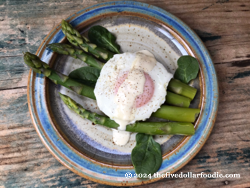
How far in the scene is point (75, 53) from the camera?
7.60ft

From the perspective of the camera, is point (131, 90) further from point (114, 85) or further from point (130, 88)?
point (114, 85)

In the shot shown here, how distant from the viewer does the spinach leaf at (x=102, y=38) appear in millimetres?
2385

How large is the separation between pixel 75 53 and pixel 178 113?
4.99 ft

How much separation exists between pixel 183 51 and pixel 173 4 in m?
0.79

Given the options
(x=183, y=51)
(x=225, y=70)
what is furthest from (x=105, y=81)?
(x=225, y=70)

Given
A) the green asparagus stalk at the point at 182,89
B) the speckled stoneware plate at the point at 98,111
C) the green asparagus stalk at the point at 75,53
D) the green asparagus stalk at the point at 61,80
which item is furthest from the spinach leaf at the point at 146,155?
the green asparagus stalk at the point at 75,53

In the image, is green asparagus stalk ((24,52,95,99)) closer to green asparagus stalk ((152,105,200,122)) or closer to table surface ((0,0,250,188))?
table surface ((0,0,250,188))

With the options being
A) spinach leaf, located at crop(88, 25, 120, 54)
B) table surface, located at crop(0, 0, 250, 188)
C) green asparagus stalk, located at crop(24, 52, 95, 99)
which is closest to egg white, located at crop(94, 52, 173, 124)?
green asparagus stalk, located at crop(24, 52, 95, 99)

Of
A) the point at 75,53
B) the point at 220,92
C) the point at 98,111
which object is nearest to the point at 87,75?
the point at 75,53

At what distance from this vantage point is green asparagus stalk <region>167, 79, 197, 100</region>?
2229 mm

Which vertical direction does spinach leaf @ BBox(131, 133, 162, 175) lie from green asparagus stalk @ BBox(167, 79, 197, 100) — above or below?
below

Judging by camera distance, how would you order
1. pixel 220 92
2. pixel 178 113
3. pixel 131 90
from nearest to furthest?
pixel 131 90 < pixel 178 113 < pixel 220 92

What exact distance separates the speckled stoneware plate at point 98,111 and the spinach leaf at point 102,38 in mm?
128

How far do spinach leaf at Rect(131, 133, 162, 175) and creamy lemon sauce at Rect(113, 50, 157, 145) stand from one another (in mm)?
304
